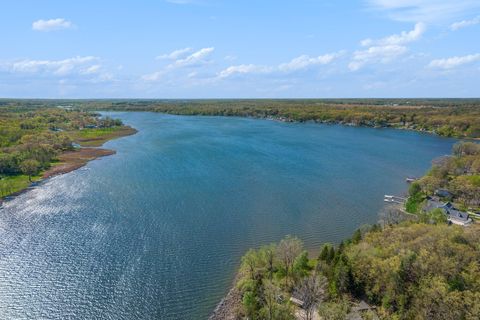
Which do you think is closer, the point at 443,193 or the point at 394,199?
the point at 443,193

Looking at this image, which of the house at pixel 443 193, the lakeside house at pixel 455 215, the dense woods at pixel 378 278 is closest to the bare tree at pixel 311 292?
the dense woods at pixel 378 278

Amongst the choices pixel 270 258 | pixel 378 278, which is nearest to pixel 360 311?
pixel 378 278

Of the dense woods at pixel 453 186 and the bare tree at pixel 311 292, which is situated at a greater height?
the dense woods at pixel 453 186

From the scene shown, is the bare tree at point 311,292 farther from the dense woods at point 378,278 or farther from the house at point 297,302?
the house at point 297,302

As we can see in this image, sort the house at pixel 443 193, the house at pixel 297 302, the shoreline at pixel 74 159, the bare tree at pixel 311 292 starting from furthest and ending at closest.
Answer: the shoreline at pixel 74 159
the house at pixel 443 193
the house at pixel 297 302
the bare tree at pixel 311 292

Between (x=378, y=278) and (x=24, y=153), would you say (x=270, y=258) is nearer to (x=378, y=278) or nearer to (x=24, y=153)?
(x=378, y=278)

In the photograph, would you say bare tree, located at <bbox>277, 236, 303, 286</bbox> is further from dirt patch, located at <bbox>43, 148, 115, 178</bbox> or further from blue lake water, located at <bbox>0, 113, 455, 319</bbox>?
dirt patch, located at <bbox>43, 148, 115, 178</bbox>
